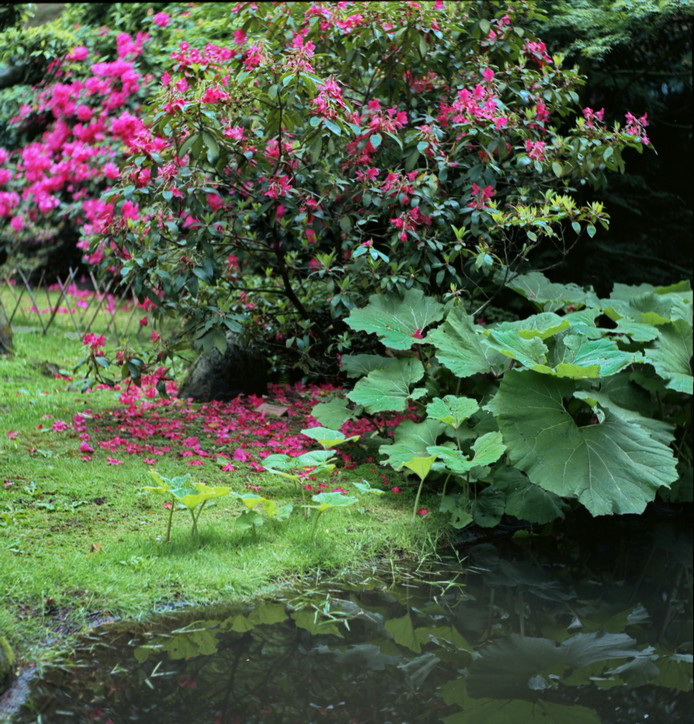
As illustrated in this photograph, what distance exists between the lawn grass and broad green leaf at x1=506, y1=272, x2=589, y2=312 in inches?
53.0

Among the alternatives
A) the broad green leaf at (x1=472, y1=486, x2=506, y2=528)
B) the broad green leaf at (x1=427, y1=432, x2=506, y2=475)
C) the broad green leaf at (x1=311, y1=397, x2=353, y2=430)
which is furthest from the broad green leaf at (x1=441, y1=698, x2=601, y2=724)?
the broad green leaf at (x1=311, y1=397, x2=353, y2=430)

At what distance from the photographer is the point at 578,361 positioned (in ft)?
12.1

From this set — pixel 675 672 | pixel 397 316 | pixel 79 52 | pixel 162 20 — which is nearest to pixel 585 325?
pixel 397 316

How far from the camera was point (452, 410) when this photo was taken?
3.78 metres

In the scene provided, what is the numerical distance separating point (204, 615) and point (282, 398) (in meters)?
2.55

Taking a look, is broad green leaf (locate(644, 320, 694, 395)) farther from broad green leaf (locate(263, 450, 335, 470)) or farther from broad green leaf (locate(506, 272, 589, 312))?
broad green leaf (locate(263, 450, 335, 470))

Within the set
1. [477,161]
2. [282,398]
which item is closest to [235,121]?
[477,161]

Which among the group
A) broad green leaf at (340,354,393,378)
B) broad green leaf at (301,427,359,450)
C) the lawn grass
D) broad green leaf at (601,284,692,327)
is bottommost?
the lawn grass

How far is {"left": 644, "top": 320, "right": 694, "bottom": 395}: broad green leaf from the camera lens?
4.09 metres

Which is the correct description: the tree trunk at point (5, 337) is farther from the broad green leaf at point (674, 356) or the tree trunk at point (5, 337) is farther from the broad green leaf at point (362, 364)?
the broad green leaf at point (674, 356)

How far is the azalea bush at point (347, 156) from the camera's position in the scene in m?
4.08

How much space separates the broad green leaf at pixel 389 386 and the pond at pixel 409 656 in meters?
0.80

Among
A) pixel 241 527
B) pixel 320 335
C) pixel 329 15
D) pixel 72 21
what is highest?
pixel 72 21

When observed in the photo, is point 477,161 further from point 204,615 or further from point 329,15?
point 204,615
